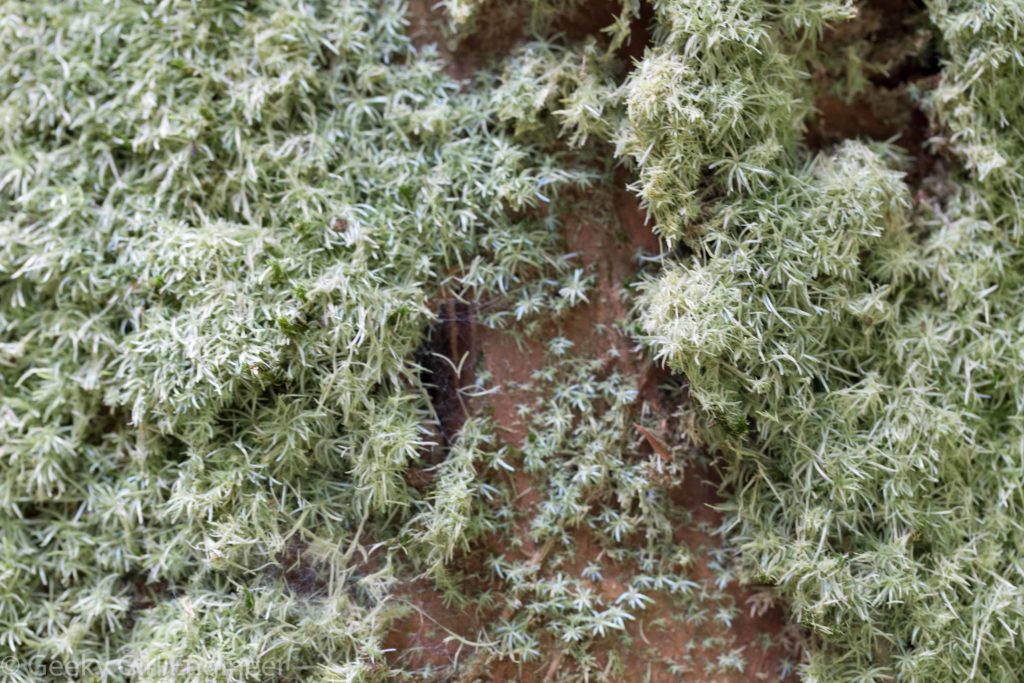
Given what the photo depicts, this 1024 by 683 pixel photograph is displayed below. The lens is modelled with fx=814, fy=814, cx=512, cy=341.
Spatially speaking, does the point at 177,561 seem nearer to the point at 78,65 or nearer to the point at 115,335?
the point at 115,335

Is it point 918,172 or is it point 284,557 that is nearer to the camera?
point 284,557

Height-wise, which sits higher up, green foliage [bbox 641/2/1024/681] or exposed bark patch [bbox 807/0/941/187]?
exposed bark patch [bbox 807/0/941/187]

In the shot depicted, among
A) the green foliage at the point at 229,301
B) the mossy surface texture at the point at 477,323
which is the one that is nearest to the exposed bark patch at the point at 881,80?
the mossy surface texture at the point at 477,323

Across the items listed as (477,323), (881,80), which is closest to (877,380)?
(881,80)

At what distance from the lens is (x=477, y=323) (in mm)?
1558

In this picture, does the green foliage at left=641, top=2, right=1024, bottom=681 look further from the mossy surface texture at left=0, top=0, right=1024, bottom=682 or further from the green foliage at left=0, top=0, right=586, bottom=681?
the green foliage at left=0, top=0, right=586, bottom=681

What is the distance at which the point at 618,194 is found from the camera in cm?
161

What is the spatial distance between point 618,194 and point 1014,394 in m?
0.84

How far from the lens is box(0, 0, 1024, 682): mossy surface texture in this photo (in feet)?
4.77

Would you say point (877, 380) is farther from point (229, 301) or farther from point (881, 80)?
point (229, 301)

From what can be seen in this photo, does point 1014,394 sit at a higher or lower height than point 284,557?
higher

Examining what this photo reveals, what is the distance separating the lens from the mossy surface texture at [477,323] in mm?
1454

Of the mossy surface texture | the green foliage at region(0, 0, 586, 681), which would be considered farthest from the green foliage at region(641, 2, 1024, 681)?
the green foliage at region(0, 0, 586, 681)

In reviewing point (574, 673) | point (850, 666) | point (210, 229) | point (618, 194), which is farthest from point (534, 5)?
point (850, 666)
